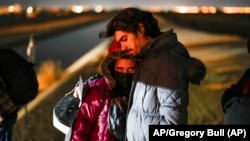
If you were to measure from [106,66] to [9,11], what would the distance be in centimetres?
141

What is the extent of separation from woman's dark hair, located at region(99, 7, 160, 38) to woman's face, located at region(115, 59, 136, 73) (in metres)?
0.17

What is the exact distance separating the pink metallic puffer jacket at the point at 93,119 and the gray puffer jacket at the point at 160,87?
153 millimetres

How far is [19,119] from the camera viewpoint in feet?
11.0

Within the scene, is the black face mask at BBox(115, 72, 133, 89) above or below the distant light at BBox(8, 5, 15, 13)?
below

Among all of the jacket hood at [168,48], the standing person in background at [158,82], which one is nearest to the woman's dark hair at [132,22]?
the standing person in background at [158,82]

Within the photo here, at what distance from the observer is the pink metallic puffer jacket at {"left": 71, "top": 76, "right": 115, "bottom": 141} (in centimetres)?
229

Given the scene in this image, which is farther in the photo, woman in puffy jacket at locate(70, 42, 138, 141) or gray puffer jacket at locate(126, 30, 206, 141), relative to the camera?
woman in puffy jacket at locate(70, 42, 138, 141)

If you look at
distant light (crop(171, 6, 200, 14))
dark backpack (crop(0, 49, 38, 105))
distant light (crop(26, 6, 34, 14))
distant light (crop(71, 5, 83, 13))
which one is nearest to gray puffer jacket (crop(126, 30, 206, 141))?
dark backpack (crop(0, 49, 38, 105))

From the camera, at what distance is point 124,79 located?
→ 7.80 ft

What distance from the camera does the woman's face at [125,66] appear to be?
2.36 meters

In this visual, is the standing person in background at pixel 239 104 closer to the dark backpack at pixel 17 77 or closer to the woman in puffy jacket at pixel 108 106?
the woman in puffy jacket at pixel 108 106

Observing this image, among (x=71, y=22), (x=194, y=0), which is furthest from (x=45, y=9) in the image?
(x=194, y=0)

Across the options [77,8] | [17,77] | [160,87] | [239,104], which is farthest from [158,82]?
[77,8]

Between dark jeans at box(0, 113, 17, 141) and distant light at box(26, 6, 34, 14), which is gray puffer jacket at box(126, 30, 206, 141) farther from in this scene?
distant light at box(26, 6, 34, 14)
